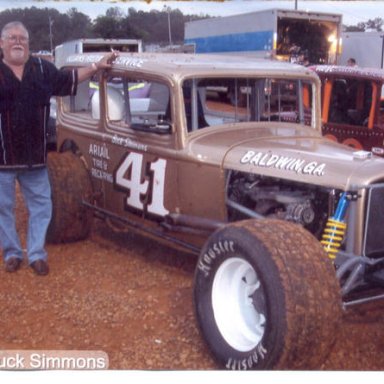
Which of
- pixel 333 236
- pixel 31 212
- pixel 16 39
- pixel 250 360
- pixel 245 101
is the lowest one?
pixel 250 360

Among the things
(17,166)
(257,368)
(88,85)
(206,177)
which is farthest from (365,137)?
(257,368)

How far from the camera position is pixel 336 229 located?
8.06ft

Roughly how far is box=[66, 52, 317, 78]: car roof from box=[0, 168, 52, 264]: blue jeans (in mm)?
721

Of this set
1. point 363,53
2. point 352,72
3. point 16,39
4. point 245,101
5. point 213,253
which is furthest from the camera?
point 363,53

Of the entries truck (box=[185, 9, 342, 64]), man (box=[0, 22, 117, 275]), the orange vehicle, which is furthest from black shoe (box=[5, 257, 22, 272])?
the orange vehicle

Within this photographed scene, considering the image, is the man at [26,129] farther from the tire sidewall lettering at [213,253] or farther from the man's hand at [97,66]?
the tire sidewall lettering at [213,253]

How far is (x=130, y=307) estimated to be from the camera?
115 inches

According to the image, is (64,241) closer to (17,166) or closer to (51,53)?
(17,166)

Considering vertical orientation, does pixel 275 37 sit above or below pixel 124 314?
above

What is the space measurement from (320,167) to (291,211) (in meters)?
0.25

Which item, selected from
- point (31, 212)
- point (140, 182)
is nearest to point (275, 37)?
point (140, 182)

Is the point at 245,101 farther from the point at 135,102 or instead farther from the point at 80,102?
the point at 80,102

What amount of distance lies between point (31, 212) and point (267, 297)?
167 cm

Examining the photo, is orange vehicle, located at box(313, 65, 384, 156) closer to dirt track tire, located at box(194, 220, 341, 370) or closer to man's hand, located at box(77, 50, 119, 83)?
man's hand, located at box(77, 50, 119, 83)
